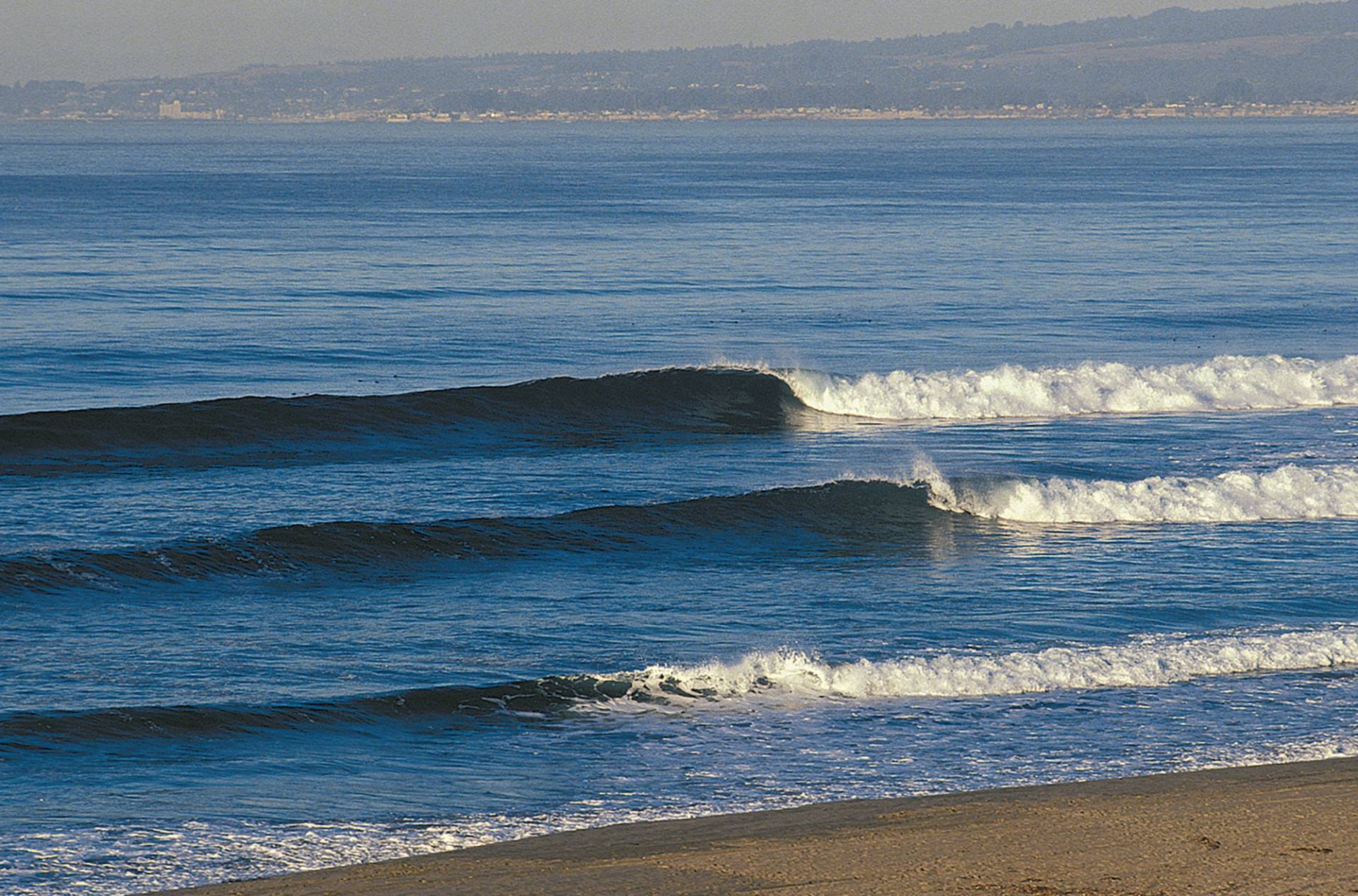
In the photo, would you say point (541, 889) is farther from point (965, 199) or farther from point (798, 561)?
point (965, 199)

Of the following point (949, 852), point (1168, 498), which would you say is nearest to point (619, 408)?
point (1168, 498)

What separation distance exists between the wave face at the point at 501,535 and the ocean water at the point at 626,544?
69mm

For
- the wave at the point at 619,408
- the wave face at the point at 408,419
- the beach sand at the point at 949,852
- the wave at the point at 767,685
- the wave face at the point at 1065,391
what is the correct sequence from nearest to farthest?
the beach sand at the point at 949,852, the wave at the point at 767,685, the wave face at the point at 408,419, the wave at the point at 619,408, the wave face at the point at 1065,391

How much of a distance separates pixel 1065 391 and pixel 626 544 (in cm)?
1106

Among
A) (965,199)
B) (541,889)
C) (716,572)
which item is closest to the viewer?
(541,889)

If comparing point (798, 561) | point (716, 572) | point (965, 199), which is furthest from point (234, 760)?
point (965, 199)

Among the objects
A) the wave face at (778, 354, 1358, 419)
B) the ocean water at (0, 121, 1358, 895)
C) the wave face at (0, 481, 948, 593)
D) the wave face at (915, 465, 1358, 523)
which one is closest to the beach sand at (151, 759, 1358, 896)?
the ocean water at (0, 121, 1358, 895)

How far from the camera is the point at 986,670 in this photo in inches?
469

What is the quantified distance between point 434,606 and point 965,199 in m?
66.6

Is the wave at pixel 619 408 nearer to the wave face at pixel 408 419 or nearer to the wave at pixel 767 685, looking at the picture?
the wave face at pixel 408 419

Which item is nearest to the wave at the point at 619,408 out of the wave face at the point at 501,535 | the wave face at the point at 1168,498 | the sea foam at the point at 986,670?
the wave face at the point at 501,535

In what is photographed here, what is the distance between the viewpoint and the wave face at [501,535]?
1487 centimetres

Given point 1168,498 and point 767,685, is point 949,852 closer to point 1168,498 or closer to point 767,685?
point 767,685

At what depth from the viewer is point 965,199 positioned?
77500 millimetres
